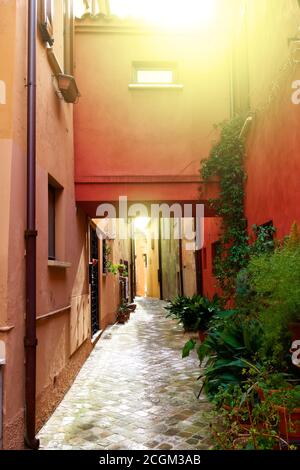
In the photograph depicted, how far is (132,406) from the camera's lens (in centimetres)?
489

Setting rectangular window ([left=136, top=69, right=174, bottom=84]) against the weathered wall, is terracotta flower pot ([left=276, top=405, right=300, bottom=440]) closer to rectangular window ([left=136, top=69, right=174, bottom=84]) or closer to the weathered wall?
the weathered wall

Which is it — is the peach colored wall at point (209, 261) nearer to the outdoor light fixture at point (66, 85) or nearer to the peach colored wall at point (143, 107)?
the peach colored wall at point (143, 107)

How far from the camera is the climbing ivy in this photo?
7.16 metres

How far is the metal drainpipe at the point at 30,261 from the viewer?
147 inches

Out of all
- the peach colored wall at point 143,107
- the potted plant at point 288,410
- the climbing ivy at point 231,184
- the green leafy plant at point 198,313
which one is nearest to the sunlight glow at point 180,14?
the peach colored wall at point 143,107

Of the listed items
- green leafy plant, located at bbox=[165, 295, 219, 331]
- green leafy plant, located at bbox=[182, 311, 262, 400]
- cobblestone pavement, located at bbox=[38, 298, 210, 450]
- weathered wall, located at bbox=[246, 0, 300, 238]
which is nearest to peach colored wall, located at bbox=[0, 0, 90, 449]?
cobblestone pavement, located at bbox=[38, 298, 210, 450]

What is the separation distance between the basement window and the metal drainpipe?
13.1ft

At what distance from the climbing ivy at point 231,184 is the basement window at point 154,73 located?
5.05 feet

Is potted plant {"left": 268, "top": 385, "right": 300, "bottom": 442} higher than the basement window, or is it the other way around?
the basement window

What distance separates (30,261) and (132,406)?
2419mm

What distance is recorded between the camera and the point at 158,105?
761 cm

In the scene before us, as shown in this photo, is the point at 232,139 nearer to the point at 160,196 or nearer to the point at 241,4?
the point at 160,196
